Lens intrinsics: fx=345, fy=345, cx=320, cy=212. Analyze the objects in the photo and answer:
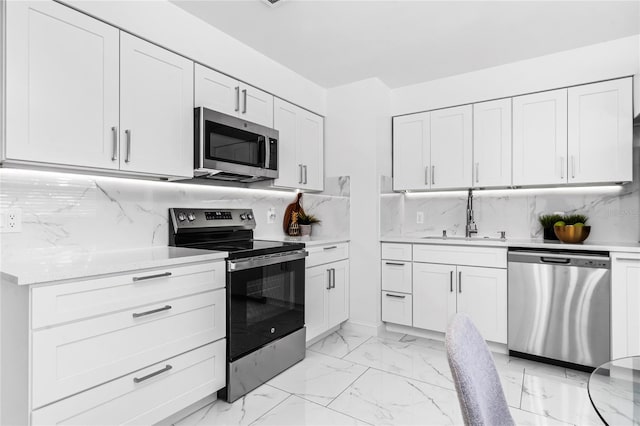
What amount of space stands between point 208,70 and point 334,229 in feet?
6.29

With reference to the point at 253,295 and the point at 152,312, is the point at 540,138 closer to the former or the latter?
the point at 253,295

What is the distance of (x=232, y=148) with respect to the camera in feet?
8.11

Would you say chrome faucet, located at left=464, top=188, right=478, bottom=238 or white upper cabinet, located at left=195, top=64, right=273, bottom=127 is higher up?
white upper cabinet, located at left=195, top=64, right=273, bottom=127

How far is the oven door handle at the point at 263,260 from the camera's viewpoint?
2119 millimetres

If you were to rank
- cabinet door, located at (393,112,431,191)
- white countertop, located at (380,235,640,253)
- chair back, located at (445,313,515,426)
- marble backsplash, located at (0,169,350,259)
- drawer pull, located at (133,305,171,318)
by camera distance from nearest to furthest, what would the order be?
1. chair back, located at (445,313,515,426)
2. drawer pull, located at (133,305,171,318)
3. marble backsplash, located at (0,169,350,259)
4. white countertop, located at (380,235,640,253)
5. cabinet door, located at (393,112,431,191)

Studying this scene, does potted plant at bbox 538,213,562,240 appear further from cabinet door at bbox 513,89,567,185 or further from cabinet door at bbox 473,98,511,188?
cabinet door at bbox 473,98,511,188

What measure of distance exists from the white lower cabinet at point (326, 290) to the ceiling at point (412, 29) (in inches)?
66.9

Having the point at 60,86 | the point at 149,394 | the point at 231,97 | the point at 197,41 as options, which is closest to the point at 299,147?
the point at 231,97

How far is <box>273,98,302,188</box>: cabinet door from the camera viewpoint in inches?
120

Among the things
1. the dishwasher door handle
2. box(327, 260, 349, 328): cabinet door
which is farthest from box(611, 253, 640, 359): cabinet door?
box(327, 260, 349, 328): cabinet door

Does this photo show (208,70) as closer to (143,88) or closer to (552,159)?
(143,88)

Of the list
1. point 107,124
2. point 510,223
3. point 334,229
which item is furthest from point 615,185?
point 107,124

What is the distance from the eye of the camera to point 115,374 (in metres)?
1.58

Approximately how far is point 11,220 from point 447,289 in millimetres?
3065
